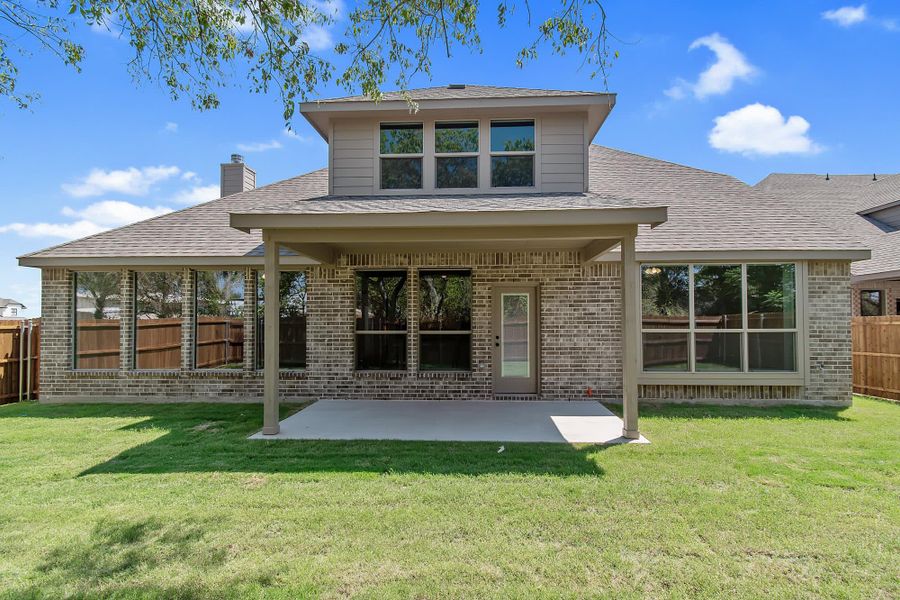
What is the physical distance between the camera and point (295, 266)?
905 cm

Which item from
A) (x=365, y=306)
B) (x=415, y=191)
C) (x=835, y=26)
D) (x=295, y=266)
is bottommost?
(x=365, y=306)

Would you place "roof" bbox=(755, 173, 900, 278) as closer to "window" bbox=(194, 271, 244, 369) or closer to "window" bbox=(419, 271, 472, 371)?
"window" bbox=(419, 271, 472, 371)

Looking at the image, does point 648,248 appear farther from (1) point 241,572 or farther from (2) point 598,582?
(1) point 241,572

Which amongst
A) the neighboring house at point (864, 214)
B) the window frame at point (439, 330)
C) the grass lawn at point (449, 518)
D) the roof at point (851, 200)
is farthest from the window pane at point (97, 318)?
the roof at point (851, 200)

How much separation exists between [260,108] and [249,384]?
541cm

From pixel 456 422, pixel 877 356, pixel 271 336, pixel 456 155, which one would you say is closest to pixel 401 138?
pixel 456 155

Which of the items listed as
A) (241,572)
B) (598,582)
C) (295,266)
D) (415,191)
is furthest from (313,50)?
(598,582)

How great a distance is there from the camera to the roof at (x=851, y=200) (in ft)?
41.4

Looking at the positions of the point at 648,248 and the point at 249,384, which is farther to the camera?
the point at 249,384

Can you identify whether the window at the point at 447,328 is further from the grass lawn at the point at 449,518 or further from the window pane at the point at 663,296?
the window pane at the point at 663,296

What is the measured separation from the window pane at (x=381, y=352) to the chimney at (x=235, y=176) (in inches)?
244

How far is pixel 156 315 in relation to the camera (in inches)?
372

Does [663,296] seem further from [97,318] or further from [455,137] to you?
[97,318]

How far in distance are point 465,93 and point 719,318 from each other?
6535 millimetres
